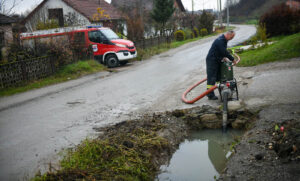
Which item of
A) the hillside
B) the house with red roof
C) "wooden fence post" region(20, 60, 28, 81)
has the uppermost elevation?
the hillside

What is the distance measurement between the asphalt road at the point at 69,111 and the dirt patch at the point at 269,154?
228 centimetres

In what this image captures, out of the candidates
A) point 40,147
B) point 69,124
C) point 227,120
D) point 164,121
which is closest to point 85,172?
point 40,147

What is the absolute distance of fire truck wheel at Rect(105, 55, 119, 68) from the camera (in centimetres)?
1523

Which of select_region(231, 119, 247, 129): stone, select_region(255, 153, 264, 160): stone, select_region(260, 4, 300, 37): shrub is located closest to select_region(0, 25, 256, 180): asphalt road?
select_region(231, 119, 247, 129): stone

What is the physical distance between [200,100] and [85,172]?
4.19 meters

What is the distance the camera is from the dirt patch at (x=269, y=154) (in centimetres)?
334

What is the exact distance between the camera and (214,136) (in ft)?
18.1

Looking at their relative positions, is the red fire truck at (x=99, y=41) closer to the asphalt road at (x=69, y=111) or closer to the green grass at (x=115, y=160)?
the asphalt road at (x=69, y=111)

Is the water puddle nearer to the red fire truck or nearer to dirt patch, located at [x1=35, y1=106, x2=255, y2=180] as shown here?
dirt patch, located at [x1=35, y1=106, x2=255, y2=180]

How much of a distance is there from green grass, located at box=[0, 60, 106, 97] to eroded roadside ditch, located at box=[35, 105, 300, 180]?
681 cm

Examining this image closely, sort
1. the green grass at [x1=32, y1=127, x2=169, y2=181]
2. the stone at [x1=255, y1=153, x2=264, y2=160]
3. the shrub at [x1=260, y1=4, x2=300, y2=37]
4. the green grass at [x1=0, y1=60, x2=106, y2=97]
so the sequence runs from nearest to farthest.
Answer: the green grass at [x1=32, y1=127, x2=169, y2=181]
the stone at [x1=255, y1=153, x2=264, y2=160]
the green grass at [x1=0, y1=60, x2=106, y2=97]
the shrub at [x1=260, y1=4, x2=300, y2=37]

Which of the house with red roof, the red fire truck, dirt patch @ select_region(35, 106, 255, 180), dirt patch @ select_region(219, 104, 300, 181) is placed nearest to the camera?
dirt patch @ select_region(219, 104, 300, 181)

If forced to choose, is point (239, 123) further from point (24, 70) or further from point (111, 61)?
point (111, 61)

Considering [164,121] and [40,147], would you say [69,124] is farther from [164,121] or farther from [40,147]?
[164,121]
